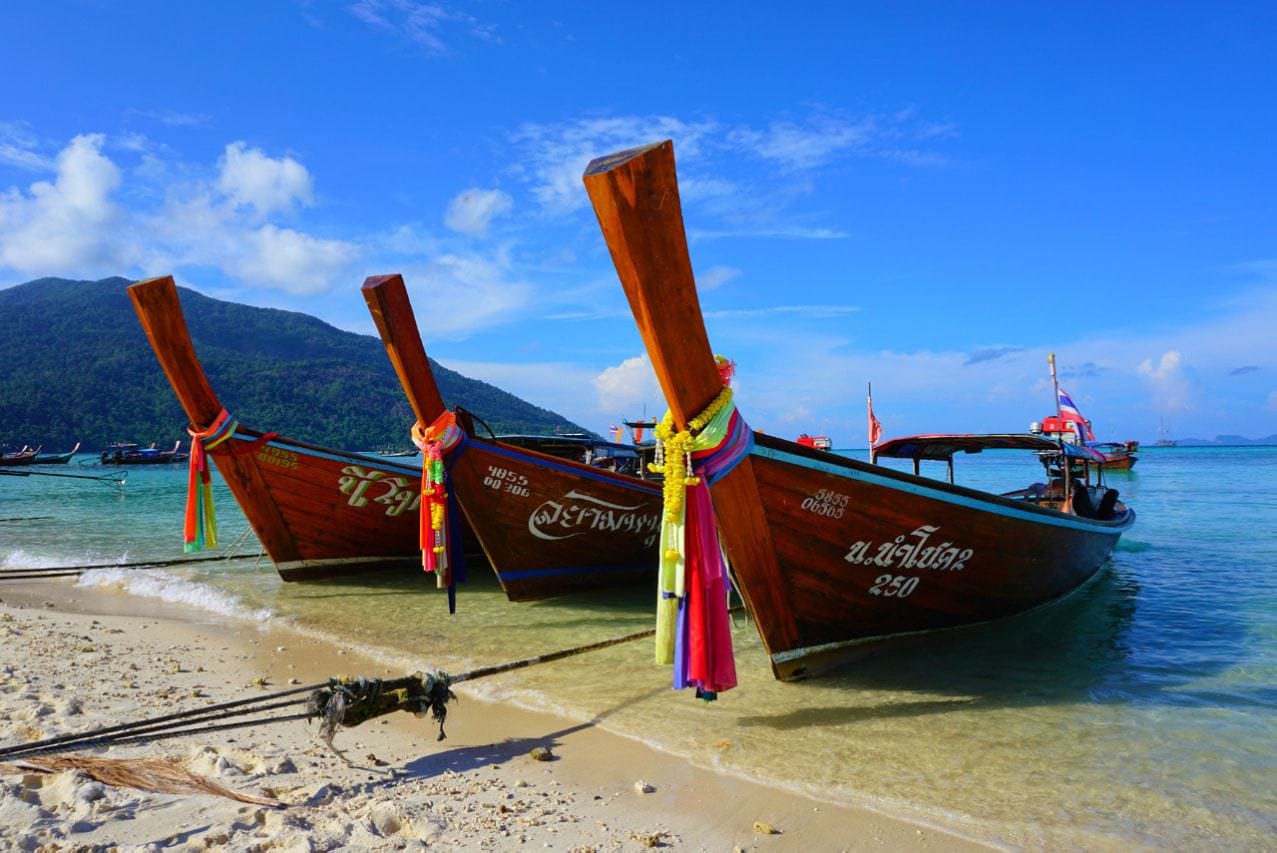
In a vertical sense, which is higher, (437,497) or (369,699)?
(437,497)

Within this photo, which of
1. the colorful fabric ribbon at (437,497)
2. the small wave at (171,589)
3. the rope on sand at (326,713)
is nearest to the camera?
the rope on sand at (326,713)

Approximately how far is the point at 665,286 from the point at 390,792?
9.61 feet

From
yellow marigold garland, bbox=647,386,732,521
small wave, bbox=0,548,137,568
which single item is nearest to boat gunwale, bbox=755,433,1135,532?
yellow marigold garland, bbox=647,386,732,521

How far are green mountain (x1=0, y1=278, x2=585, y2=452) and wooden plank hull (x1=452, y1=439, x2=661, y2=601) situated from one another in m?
65.8

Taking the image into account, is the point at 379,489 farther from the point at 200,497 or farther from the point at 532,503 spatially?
the point at 532,503

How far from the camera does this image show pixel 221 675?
6129 mm

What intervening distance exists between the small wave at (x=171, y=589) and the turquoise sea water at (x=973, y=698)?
0.18ft

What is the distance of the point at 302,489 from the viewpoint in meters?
10.1

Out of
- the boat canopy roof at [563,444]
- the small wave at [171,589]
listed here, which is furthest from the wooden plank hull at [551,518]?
the small wave at [171,589]

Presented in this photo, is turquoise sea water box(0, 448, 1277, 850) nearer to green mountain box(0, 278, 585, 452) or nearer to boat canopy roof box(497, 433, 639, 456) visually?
boat canopy roof box(497, 433, 639, 456)

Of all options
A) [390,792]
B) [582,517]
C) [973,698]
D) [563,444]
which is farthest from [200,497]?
[973,698]

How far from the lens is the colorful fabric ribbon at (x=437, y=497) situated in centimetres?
730

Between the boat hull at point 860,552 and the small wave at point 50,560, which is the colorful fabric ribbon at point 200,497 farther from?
the boat hull at point 860,552

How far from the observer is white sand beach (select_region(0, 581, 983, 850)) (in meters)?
3.11
